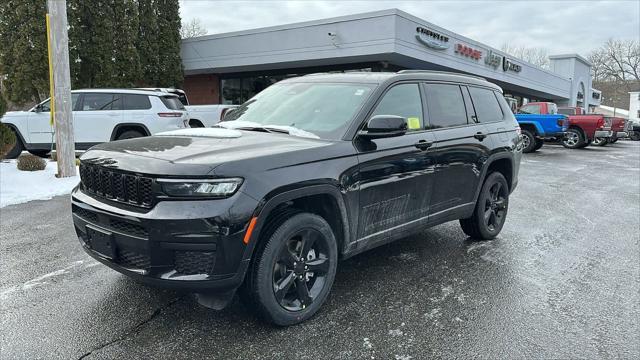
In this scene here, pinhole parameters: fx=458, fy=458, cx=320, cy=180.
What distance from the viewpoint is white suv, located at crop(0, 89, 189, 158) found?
11.0 metres

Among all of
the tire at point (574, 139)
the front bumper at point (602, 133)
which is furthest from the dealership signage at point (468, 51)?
the front bumper at point (602, 133)

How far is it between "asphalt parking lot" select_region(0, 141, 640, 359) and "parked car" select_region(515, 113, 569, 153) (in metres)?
12.5

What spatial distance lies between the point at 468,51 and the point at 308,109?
2081cm

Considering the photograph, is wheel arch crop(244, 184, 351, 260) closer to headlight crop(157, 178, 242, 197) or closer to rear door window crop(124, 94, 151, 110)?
headlight crop(157, 178, 242, 197)

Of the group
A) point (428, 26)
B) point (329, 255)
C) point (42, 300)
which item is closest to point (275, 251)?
point (329, 255)

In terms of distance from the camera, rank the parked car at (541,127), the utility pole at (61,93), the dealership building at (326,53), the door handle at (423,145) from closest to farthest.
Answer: the door handle at (423,145) < the utility pole at (61,93) < the parked car at (541,127) < the dealership building at (326,53)

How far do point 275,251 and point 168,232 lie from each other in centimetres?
69

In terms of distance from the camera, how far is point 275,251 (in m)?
2.98

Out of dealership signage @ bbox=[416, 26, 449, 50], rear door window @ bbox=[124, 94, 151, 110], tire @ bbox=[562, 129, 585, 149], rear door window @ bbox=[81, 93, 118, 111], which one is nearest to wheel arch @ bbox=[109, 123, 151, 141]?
rear door window @ bbox=[124, 94, 151, 110]

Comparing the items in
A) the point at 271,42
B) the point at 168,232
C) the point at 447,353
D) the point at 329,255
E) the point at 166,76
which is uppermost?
the point at 271,42

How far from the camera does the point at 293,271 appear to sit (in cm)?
Answer: 318

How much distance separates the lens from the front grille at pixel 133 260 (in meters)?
2.79

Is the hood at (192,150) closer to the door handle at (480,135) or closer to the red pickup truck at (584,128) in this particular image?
the door handle at (480,135)

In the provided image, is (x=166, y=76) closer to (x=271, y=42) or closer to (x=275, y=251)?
(x=271, y=42)
